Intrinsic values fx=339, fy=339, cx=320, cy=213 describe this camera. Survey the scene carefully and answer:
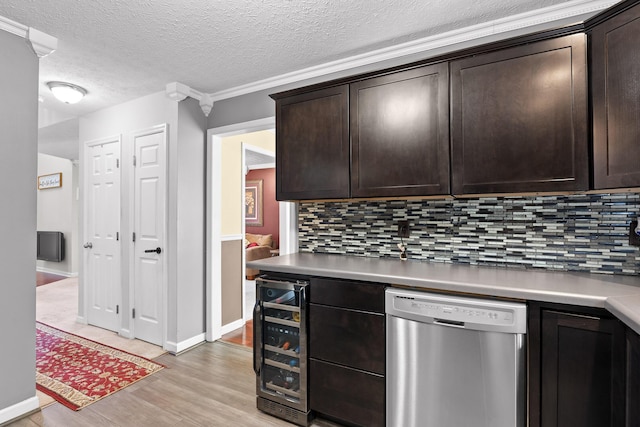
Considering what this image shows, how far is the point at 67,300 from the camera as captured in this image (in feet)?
16.3

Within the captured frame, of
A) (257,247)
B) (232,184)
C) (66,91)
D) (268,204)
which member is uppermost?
(66,91)

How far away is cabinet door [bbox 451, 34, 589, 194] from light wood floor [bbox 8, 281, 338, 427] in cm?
183

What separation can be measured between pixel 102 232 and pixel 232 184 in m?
1.48

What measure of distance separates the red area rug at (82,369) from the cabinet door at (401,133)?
2296mm

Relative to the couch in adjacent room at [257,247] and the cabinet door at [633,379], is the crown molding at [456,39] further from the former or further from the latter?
the couch in adjacent room at [257,247]

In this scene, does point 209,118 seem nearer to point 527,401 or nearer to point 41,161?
point 527,401

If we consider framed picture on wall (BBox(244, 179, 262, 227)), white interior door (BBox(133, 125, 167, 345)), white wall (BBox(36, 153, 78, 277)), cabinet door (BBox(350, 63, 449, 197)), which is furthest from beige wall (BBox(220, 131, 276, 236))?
white wall (BBox(36, 153, 78, 277))

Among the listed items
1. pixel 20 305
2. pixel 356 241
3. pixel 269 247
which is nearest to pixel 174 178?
pixel 20 305

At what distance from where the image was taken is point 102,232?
12.1 feet

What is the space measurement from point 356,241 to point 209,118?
6.50 ft

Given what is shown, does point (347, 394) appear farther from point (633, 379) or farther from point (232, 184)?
point (232, 184)

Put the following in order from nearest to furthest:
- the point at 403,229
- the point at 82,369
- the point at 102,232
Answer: the point at 403,229 → the point at 82,369 → the point at 102,232

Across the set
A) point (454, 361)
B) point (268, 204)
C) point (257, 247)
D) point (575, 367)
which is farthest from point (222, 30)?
point (268, 204)

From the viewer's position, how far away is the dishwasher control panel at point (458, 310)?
1.51 m
